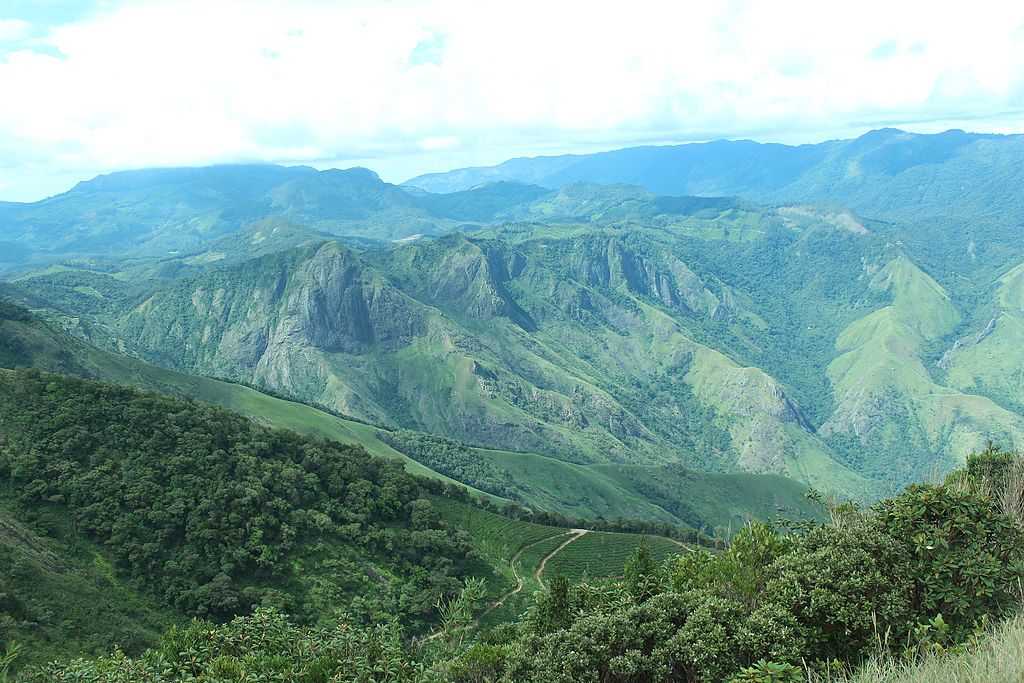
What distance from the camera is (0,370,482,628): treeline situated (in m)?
83.5

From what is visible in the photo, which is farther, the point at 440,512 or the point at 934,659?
the point at 440,512

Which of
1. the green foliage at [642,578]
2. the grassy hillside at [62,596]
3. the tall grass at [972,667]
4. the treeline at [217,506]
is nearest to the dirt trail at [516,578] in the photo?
the treeline at [217,506]

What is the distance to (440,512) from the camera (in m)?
119

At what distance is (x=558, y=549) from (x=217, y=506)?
5916 cm

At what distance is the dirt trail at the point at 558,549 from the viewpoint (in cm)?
11131

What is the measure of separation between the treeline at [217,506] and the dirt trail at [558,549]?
1202cm

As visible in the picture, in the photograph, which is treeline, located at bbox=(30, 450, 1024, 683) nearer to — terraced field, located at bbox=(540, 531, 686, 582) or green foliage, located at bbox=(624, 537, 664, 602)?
green foliage, located at bbox=(624, 537, 664, 602)

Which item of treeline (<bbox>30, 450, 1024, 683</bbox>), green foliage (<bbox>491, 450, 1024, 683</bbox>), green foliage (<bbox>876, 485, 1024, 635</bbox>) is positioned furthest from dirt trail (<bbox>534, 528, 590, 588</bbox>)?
green foliage (<bbox>876, 485, 1024, 635</bbox>)

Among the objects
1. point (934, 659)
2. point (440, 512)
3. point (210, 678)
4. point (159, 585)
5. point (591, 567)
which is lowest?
point (591, 567)

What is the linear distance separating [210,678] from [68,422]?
260ft

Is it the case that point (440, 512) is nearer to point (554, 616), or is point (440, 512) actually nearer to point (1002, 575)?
point (554, 616)

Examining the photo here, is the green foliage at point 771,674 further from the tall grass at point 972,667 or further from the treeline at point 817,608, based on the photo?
the tall grass at point 972,667

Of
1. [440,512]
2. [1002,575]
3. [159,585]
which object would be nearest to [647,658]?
[1002,575]

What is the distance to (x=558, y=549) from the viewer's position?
123 metres
